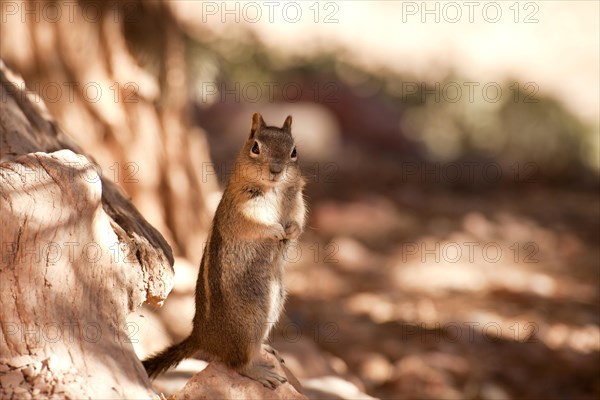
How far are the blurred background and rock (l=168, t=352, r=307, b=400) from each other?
0.67m

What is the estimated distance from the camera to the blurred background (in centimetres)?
516

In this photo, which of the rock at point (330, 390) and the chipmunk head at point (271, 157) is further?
the rock at point (330, 390)

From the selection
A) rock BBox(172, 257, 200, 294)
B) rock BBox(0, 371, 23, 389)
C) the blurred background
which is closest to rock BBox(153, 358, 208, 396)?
the blurred background

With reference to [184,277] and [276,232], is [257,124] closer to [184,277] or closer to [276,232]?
[276,232]

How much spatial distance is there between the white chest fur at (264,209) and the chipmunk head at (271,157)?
2.4 inches

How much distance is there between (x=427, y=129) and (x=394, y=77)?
125 cm

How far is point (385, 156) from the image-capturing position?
1062 centimetres

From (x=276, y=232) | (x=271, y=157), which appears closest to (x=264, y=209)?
(x=276, y=232)

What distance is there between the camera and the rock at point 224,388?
292 centimetres

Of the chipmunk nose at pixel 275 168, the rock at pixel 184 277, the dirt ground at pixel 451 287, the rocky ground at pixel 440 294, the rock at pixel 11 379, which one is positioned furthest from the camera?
the rock at pixel 184 277

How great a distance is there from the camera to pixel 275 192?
3531mm

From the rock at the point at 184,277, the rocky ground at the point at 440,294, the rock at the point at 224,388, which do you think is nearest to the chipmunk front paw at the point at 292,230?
the rocky ground at the point at 440,294

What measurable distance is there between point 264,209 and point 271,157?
0.24 metres

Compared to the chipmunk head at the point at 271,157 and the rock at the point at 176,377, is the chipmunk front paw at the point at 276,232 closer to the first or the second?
the chipmunk head at the point at 271,157
